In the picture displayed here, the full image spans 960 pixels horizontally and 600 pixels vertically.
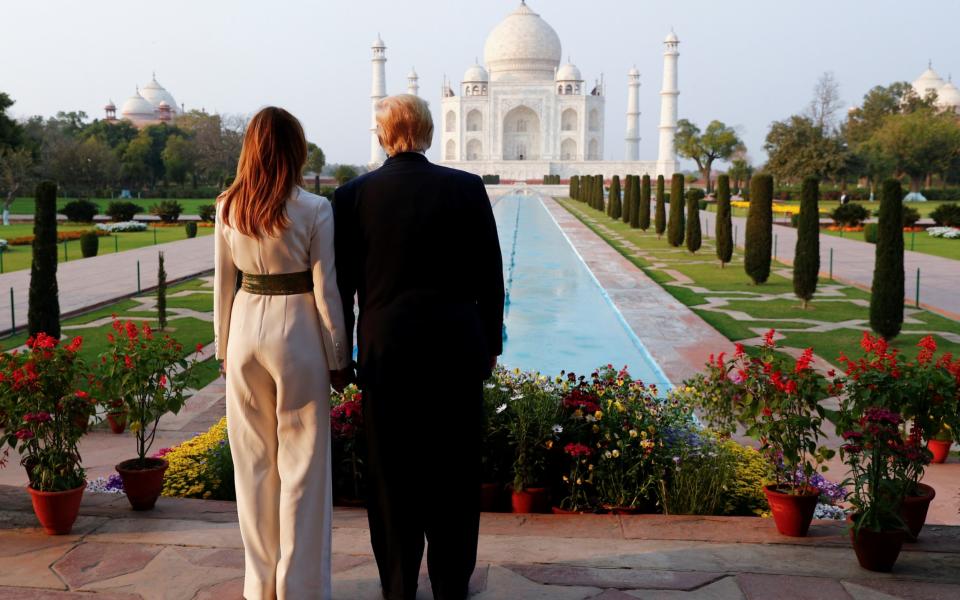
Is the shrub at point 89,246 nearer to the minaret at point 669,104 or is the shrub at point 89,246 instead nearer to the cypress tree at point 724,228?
the cypress tree at point 724,228

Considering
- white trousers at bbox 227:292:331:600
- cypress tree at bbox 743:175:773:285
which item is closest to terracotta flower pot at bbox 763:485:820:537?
white trousers at bbox 227:292:331:600

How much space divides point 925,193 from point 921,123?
2.64 metres

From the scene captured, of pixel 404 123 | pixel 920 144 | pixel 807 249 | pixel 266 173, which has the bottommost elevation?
pixel 807 249

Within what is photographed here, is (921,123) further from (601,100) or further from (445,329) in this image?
(445,329)

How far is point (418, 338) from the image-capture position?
6.98 feet

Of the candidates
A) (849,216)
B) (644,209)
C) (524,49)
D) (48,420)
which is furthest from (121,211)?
(524,49)

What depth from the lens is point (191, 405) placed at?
206 inches

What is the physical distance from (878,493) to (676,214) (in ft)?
44.4

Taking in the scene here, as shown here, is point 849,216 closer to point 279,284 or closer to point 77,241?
point 77,241

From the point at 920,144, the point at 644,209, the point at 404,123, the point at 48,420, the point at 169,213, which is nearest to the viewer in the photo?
the point at 404,123

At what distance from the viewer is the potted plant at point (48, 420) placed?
269 centimetres

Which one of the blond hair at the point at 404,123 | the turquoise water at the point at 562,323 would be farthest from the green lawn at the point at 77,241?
the blond hair at the point at 404,123

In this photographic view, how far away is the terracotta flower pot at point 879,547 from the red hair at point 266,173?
1646mm

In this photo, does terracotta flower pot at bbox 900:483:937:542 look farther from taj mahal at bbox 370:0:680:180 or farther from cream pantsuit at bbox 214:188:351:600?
taj mahal at bbox 370:0:680:180
